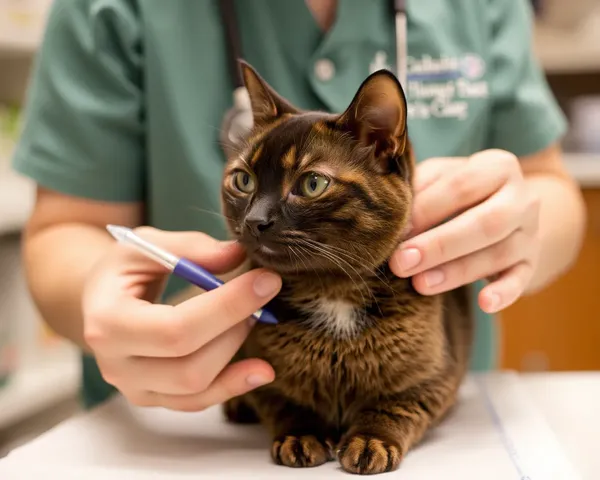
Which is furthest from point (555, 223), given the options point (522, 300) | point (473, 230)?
point (522, 300)

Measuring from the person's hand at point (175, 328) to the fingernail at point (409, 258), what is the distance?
11 cm

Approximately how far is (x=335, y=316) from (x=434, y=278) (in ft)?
0.32

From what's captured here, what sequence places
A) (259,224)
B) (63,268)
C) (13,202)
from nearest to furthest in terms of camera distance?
(259,224), (63,268), (13,202)

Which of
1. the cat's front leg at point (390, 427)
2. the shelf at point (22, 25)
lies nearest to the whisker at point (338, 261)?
the cat's front leg at point (390, 427)

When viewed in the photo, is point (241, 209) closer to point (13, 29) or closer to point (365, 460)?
point (365, 460)

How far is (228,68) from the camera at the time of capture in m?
0.90

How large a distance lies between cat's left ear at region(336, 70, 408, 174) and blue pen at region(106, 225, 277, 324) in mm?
181

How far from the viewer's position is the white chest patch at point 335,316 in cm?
61

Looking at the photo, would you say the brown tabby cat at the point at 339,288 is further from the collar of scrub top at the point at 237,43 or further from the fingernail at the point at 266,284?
the collar of scrub top at the point at 237,43

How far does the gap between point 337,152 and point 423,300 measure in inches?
6.4

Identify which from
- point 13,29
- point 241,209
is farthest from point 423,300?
point 13,29

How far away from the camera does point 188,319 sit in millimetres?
573

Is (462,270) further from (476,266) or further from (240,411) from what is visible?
(240,411)

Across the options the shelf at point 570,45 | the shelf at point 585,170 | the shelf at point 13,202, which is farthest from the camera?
the shelf at point 570,45
